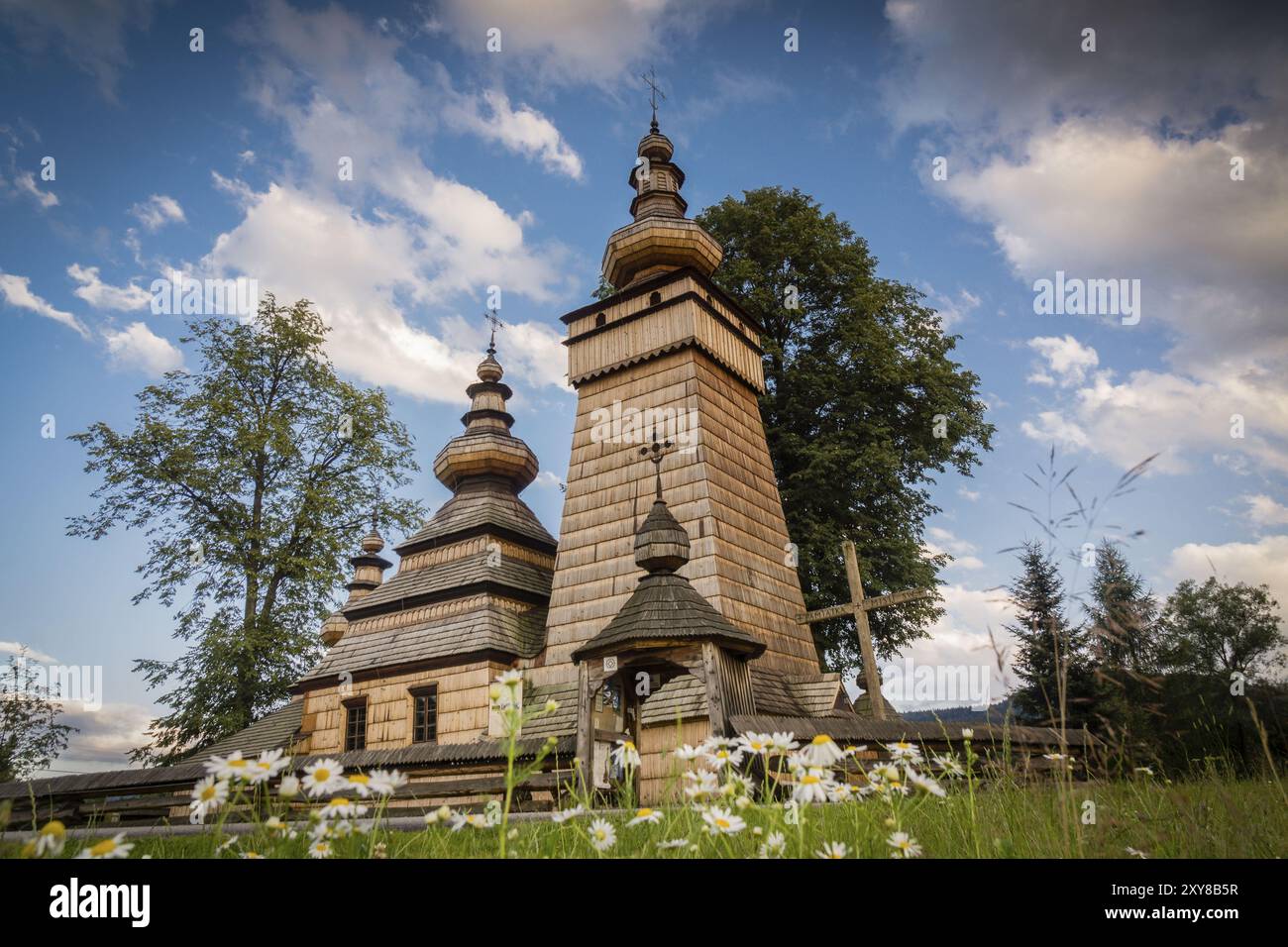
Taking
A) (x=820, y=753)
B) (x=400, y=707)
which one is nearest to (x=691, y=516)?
(x=400, y=707)

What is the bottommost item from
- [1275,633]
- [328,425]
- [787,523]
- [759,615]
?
[1275,633]

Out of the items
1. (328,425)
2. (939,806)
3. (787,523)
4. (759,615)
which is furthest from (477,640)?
(939,806)

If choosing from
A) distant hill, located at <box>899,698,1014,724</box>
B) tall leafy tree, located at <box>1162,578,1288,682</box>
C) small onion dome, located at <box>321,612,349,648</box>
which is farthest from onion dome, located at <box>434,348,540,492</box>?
tall leafy tree, located at <box>1162,578,1288,682</box>

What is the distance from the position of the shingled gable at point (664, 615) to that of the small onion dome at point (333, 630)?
1785 cm

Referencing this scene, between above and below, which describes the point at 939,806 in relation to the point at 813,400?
below

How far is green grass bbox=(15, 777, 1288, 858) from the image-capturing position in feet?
8.88

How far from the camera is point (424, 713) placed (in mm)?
18016

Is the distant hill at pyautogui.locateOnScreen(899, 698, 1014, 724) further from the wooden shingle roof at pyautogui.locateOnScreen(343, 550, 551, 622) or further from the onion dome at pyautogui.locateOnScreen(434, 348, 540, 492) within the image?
the onion dome at pyautogui.locateOnScreen(434, 348, 540, 492)

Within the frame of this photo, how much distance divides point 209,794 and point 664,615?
26.3ft

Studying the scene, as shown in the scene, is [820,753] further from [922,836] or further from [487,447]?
[487,447]

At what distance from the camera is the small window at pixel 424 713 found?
1780 cm

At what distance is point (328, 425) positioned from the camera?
23844 mm
